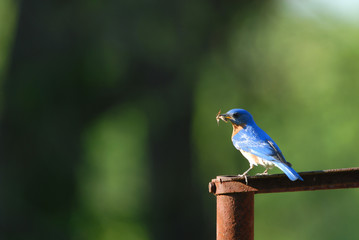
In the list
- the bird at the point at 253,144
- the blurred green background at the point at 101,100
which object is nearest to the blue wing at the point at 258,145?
the bird at the point at 253,144

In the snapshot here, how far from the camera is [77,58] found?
A: 33.4ft

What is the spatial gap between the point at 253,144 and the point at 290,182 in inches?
59.7

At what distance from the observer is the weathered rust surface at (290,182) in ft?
8.13

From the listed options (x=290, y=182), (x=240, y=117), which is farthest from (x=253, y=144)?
(x=290, y=182)

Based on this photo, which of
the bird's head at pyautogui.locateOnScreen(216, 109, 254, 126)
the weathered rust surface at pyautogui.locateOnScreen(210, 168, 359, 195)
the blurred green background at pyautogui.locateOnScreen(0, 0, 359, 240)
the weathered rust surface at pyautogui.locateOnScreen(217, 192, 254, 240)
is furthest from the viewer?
the blurred green background at pyautogui.locateOnScreen(0, 0, 359, 240)

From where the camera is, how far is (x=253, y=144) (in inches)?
162

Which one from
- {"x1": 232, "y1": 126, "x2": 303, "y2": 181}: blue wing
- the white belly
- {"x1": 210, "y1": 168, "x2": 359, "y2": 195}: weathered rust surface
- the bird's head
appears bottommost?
{"x1": 210, "y1": 168, "x2": 359, "y2": 195}: weathered rust surface

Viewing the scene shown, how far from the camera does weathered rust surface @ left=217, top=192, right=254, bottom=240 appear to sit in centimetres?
258

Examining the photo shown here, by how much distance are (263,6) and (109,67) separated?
376 cm

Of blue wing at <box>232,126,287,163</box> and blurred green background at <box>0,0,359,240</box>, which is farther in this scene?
blurred green background at <box>0,0,359,240</box>

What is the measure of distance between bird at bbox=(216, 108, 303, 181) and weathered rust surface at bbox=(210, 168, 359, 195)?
66cm

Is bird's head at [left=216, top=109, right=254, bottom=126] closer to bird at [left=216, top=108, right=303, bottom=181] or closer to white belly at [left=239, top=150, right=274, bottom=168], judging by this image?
bird at [left=216, top=108, right=303, bottom=181]

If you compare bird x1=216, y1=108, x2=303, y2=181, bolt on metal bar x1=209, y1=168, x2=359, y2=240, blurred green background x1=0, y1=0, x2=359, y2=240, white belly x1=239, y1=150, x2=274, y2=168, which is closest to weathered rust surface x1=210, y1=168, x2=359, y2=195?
bolt on metal bar x1=209, y1=168, x2=359, y2=240

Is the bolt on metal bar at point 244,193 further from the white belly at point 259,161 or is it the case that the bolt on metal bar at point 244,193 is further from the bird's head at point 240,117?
the bird's head at point 240,117
